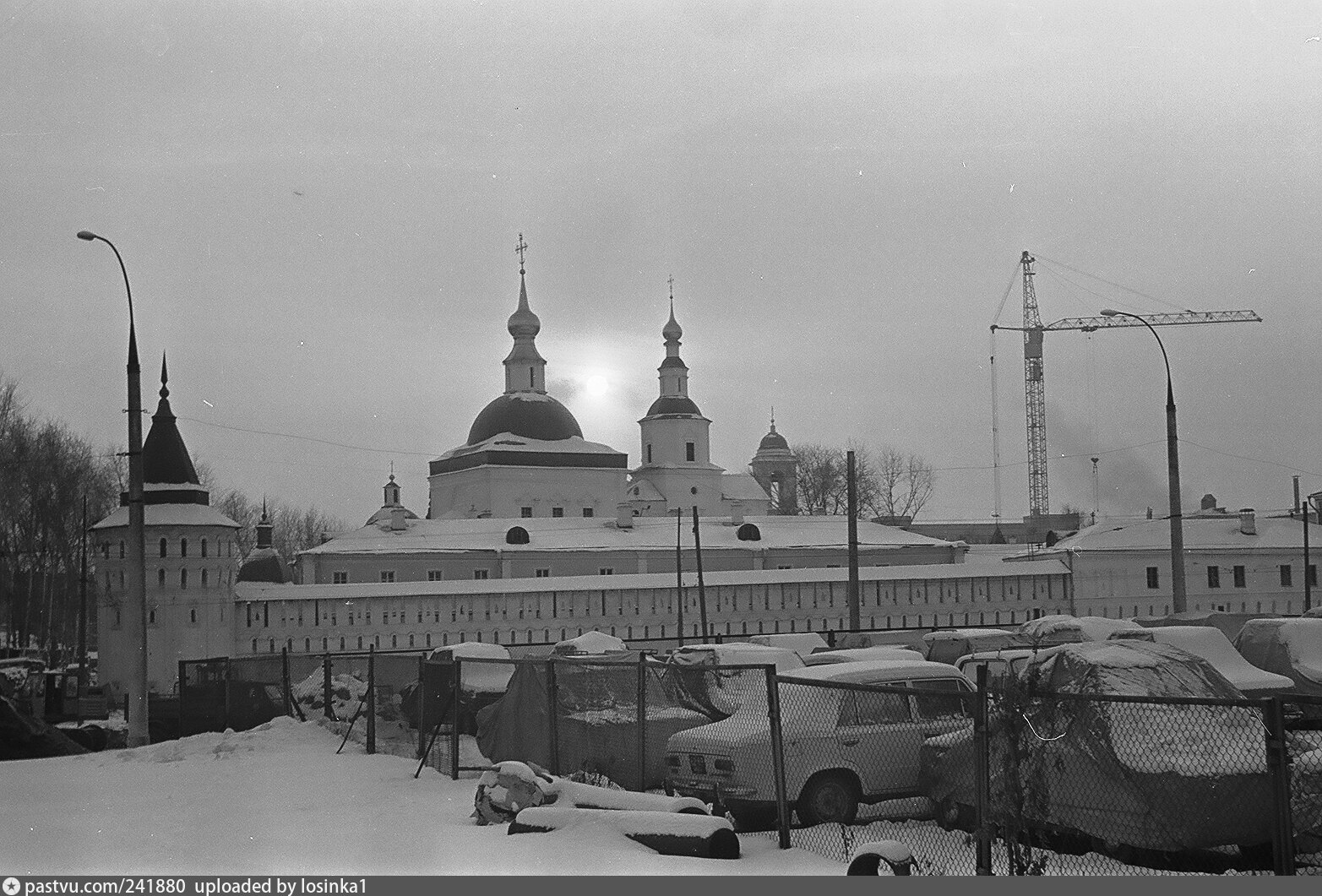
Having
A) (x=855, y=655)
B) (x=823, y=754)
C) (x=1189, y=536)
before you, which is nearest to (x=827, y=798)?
(x=823, y=754)

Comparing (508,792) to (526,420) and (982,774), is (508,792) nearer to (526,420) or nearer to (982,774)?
(982,774)

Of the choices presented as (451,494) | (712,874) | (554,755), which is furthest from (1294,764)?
(451,494)

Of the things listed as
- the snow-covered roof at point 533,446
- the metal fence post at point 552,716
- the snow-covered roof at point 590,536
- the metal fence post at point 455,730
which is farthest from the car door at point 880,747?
the snow-covered roof at point 533,446

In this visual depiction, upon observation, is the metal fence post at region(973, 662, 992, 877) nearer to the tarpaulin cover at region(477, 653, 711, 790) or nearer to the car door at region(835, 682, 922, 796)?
the car door at region(835, 682, 922, 796)

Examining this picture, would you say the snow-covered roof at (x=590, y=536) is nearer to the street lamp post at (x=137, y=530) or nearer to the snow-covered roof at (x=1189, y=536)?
the snow-covered roof at (x=1189, y=536)

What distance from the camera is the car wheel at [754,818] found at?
39.2 feet

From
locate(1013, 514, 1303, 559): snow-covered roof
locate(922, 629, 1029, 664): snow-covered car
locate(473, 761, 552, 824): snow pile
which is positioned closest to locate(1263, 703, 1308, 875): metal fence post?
locate(473, 761, 552, 824): snow pile

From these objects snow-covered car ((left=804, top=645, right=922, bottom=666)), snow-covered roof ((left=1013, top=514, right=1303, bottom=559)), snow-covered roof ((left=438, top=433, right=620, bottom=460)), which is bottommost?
snow-covered car ((left=804, top=645, right=922, bottom=666))

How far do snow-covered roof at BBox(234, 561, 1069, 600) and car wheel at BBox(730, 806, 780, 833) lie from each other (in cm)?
3643

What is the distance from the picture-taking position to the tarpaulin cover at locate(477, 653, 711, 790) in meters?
13.2
